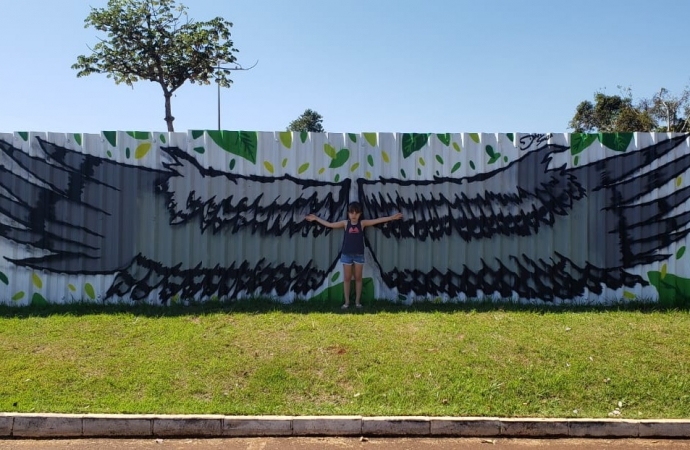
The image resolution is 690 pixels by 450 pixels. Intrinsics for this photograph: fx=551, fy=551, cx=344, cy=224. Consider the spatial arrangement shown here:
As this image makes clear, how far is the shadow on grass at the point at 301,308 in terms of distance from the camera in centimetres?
720

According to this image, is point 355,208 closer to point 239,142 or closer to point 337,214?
point 337,214

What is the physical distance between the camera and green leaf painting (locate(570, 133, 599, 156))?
26.0 feet

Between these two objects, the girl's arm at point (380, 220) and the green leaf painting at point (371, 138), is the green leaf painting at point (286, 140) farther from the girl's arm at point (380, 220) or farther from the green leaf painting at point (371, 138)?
the girl's arm at point (380, 220)

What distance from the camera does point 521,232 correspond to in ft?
25.9

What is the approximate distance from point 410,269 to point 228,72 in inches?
619

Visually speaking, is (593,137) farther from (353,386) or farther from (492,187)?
(353,386)

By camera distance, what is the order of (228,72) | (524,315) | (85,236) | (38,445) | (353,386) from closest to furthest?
1. (38,445)
2. (353,386)
3. (524,315)
4. (85,236)
5. (228,72)

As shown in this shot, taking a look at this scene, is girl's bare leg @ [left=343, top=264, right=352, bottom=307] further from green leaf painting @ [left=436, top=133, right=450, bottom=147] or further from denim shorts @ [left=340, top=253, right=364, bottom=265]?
green leaf painting @ [left=436, top=133, right=450, bottom=147]

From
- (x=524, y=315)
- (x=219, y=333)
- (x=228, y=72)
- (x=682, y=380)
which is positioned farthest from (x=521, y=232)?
(x=228, y=72)

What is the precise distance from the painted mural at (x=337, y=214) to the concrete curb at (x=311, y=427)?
3205mm

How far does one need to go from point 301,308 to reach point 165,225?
228 cm

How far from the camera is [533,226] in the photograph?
25.9ft

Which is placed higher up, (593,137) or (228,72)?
(228,72)

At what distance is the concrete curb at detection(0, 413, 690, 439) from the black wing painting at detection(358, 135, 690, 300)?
10.9 ft
